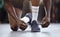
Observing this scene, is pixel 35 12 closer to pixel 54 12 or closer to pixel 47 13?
pixel 47 13

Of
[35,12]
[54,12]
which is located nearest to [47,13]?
[35,12]

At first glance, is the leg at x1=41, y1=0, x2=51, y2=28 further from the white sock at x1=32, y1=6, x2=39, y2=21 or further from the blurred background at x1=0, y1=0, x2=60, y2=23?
the blurred background at x1=0, y1=0, x2=60, y2=23

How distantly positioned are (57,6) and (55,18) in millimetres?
223

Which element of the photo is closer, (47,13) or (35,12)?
(47,13)

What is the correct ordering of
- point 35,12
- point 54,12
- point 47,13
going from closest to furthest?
point 47,13 → point 35,12 → point 54,12

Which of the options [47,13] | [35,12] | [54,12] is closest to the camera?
[47,13]

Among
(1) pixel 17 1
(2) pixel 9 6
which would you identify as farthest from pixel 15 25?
(1) pixel 17 1

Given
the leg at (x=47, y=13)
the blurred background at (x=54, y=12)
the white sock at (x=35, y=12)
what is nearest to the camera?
the leg at (x=47, y=13)

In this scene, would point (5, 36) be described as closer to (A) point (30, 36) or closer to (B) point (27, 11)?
(A) point (30, 36)

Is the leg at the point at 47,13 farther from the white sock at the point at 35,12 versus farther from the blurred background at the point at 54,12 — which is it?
the blurred background at the point at 54,12

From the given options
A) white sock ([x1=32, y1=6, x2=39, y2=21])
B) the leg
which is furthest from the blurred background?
the leg

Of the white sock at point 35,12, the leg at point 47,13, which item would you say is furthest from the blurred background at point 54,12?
the leg at point 47,13

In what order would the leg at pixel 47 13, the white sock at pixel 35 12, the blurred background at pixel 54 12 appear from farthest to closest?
the blurred background at pixel 54 12
the white sock at pixel 35 12
the leg at pixel 47 13

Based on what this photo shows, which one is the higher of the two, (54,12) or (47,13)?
(47,13)
